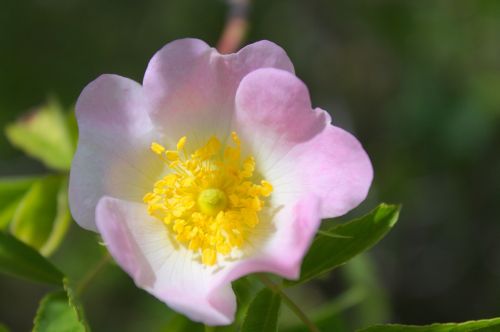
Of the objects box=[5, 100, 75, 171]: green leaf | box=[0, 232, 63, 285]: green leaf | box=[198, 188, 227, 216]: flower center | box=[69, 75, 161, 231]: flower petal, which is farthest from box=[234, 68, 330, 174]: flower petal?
box=[5, 100, 75, 171]: green leaf

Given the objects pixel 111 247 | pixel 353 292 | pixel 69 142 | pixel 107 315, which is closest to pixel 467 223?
pixel 353 292

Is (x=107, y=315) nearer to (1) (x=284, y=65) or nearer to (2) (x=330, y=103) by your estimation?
(2) (x=330, y=103)

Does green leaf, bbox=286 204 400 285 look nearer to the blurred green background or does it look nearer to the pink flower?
the pink flower

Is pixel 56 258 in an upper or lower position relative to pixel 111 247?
lower

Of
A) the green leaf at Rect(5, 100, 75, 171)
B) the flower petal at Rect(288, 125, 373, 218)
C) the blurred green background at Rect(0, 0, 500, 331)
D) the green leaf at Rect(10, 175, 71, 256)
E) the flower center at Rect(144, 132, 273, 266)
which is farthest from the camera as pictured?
the blurred green background at Rect(0, 0, 500, 331)

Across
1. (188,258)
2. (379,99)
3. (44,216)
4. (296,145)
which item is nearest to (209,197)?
(188,258)

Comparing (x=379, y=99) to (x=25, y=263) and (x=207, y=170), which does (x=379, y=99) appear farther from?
(x=25, y=263)

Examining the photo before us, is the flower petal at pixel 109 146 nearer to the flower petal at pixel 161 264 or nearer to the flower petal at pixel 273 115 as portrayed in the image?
the flower petal at pixel 161 264
